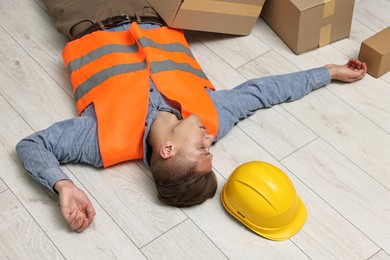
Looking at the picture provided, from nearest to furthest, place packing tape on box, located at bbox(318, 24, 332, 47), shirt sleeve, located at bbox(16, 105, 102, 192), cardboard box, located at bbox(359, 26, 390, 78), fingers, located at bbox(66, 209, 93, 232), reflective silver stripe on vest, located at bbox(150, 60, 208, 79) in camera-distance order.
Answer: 1. fingers, located at bbox(66, 209, 93, 232)
2. shirt sleeve, located at bbox(16, 105, 102, 192)
3. reflective silver stripe on vest, located at bbox(150, 60, 208, 79)
4. cardboard box, located at bbox(359, 26, 390, 78)
5. packing tape on box, located at bbox(318, 24, 332, 47)

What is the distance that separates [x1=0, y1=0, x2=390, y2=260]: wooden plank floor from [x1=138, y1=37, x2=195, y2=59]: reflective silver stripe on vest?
4.5 inches

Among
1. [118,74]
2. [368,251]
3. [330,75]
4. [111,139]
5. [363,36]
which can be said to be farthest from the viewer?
[363,36]

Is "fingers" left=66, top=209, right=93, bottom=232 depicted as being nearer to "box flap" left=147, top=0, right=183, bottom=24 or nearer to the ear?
the ear

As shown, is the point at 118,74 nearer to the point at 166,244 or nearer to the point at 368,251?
the point at 166,244

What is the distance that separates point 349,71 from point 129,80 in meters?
0.70

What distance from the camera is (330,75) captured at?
192 cm

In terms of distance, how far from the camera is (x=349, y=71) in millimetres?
1925

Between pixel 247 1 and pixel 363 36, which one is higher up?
pixel 247 1

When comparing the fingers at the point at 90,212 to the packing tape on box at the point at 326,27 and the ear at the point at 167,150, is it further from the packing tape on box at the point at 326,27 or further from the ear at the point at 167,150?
the packing tape on box at the point at 326,27

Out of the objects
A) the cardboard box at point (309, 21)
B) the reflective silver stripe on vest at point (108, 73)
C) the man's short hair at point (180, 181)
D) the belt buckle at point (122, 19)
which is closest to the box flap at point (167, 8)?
the belt buckle at point (122, 19)

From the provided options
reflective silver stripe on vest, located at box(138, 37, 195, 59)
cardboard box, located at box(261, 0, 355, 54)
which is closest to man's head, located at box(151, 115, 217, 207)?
reflective silver stripe on vest, located at box(138, 37, 195, 59)

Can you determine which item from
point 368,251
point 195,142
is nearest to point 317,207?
point 368,251

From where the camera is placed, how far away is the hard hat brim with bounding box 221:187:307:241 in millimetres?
1539

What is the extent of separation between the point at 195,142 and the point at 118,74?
0.36 m
